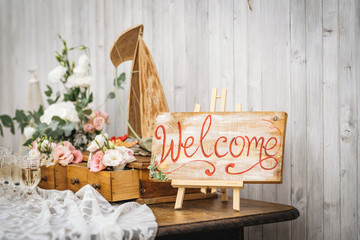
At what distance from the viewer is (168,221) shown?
112 cm

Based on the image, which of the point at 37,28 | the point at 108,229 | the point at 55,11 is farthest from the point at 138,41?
the point at 37,28

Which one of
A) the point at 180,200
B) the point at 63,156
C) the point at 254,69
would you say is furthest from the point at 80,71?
the point at 180,200

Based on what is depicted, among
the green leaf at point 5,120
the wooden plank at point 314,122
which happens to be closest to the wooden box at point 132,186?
the wooden plank at point 314,122

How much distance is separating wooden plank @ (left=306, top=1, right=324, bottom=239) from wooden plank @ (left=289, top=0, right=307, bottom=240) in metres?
0.02

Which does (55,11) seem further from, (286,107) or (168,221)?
(168,221)

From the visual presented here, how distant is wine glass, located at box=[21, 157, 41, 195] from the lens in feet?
4.55

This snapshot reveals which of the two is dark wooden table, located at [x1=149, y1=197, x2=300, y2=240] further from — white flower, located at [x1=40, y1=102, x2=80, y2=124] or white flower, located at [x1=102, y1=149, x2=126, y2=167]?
white flower, located at [x1=40, y1=102, x2=80, y2=124]

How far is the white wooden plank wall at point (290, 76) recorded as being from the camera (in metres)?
1.34

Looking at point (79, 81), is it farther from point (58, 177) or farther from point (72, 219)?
point (72, 219)

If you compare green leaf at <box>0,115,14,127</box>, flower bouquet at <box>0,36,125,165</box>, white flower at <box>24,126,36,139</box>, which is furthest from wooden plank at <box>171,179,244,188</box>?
green leaf at <box>0,115,14,127</box>

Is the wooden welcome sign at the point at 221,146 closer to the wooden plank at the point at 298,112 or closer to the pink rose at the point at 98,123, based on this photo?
the wooden plank at the point at 298,112

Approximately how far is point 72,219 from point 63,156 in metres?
0.61

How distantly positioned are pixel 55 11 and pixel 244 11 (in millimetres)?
1916

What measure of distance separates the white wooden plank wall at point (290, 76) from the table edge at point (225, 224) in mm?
230
